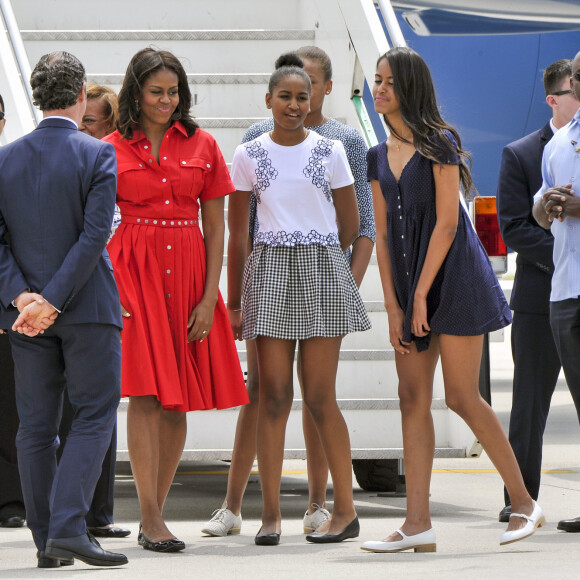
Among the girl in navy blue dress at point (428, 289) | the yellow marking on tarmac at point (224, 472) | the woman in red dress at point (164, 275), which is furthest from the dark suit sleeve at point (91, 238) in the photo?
the yellow marking on tarmac at point (224, 472)

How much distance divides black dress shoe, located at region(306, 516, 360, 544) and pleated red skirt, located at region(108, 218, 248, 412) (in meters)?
0.57

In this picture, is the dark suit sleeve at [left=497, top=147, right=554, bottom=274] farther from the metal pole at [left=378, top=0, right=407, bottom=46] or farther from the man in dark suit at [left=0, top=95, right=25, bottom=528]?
the man in dark suit at [left=0, top=95, right=25, bottom=528]

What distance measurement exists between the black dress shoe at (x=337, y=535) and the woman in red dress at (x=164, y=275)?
560mm

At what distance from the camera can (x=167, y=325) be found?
4816 mm

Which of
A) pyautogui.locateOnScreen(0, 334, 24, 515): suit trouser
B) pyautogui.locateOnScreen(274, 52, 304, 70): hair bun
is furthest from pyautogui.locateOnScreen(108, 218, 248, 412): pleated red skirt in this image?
pyautogui.locateOnScreen(0, 334, 24, 515): suit trouser

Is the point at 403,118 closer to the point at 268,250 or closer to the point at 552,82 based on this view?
the point at 268,250

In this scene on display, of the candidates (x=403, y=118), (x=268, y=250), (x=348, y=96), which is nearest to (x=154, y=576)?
(x=268, y=250)

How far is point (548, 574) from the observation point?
157 inches

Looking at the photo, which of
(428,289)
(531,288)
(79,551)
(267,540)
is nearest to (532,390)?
(531,288)

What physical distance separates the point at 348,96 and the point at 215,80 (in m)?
0.92

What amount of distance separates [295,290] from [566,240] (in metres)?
1.03

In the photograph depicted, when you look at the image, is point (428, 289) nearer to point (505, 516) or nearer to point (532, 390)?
point (532, 390)

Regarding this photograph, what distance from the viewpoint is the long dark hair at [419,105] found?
4.70 metres

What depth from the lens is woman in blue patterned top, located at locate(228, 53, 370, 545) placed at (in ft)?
16.1
